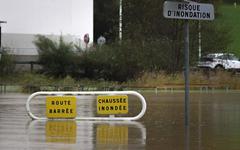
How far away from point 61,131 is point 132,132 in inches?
63.0

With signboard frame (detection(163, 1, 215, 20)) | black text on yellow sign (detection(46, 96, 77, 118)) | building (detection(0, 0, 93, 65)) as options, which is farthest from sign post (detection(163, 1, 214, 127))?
building (detection(0, 0, 93, 65))

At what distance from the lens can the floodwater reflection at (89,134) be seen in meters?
13.0

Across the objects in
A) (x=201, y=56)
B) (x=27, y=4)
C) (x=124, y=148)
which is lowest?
(x=124, y=148)

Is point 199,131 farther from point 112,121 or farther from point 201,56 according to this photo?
point 201,56

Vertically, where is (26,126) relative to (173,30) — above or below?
below

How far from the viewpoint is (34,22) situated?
48.8 meters

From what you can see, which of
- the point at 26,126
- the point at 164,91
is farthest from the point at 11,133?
the point at 164,91

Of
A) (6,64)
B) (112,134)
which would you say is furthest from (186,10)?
(6,64)

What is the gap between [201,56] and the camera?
134 ft

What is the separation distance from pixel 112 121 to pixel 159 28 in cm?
2347

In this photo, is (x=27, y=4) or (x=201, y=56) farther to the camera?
(x=27, y=4)

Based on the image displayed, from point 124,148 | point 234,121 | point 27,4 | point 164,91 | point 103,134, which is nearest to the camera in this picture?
point 124,148

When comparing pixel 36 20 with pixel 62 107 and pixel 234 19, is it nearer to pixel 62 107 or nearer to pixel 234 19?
pixel 62 107

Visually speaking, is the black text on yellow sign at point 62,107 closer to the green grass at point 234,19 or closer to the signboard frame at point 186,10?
the signboard frame at point 186,10
